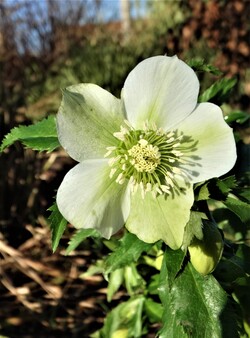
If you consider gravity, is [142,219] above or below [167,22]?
above

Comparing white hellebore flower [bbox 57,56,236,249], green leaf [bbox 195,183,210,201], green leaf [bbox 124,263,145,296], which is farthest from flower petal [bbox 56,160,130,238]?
green leaf [bbox 124,263,145,296]

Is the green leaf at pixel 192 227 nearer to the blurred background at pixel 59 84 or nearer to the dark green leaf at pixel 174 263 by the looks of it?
the dark green leaf at pixel 174 263

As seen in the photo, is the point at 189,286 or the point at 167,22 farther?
the point at 167,22

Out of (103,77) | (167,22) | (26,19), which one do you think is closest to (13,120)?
(103,77)

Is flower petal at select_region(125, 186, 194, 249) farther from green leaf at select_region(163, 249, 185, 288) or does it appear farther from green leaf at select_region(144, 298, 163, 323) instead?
green leaf at select_region(144, 298, 163, 323)

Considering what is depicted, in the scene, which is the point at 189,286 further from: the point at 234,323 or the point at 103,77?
the point at 103,77

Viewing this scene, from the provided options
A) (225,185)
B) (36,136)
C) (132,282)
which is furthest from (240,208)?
(132,282)
